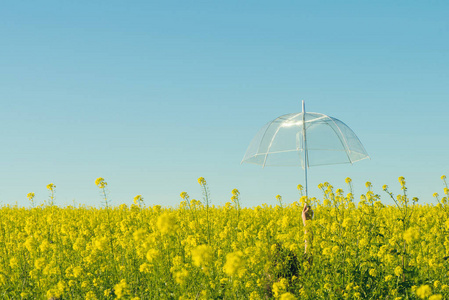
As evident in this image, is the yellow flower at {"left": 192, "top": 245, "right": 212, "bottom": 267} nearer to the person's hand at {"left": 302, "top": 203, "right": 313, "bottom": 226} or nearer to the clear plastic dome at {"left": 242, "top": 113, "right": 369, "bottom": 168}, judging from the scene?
the person's hand at {"left": 302, "top": 203, "right": 313, "bottom": 226}

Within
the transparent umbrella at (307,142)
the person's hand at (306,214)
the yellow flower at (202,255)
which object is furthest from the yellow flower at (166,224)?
the transparent umbrella at (307,142)

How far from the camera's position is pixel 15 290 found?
16.7 ft

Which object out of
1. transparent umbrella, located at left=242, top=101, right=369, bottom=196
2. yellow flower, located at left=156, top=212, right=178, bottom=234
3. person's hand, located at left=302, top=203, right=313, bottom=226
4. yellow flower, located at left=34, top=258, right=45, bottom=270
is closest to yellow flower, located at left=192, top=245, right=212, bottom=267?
yellow flower, located at left=156, top=212, right=178, bottom=234

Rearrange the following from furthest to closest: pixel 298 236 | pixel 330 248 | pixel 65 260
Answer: pixel 65 260
pixel 298 236
pixel 330 248

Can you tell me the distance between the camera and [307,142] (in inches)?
264

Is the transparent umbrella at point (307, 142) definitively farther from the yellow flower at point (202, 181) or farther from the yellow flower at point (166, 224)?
the yellow flower at point (166, 224)

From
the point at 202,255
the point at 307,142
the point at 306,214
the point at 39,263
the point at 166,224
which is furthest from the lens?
the point at 307,142

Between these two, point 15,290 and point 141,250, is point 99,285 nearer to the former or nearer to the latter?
point 141,250

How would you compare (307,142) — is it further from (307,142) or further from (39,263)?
(39,263)

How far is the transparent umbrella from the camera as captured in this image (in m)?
6.84

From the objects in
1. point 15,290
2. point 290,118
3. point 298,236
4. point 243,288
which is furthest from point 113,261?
point 290,118

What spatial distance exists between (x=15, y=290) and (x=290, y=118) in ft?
15.8

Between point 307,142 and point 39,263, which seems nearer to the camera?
point 39,263

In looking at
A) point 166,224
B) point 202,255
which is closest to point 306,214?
point 166,224
